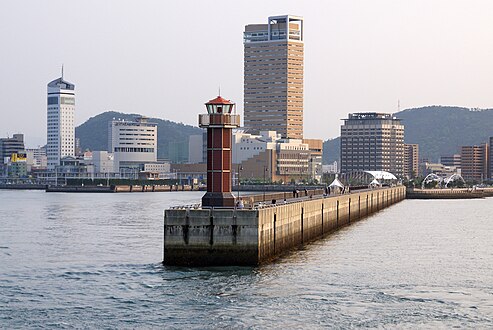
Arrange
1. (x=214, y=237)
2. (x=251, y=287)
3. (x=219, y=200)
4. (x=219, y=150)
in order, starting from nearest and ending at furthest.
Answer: (x=251, y=287), (x=214, y=237), (x=219, y=200), (x=219, y=150)

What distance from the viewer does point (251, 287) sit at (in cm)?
4903

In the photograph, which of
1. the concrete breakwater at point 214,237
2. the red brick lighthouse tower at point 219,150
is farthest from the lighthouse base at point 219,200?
the concrete breakwater at point 214,237

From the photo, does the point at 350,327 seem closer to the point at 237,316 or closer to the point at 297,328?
the point at 297,328

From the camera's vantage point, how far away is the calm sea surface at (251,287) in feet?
135

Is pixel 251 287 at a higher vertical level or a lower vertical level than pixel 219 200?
lower

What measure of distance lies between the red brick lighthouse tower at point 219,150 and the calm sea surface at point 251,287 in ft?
19.4

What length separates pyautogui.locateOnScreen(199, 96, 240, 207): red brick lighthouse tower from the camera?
6094 centimetres

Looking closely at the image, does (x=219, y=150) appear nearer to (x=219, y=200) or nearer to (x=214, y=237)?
(x=219, y=200)

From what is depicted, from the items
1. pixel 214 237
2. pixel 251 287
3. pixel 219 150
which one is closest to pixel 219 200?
pixel 219 150

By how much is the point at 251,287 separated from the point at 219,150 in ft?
47.9

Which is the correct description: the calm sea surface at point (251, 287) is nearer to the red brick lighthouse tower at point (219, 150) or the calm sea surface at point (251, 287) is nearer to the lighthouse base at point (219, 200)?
the lighthouse base at point (219, 200)

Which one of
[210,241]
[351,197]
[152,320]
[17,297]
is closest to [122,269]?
[210,241]

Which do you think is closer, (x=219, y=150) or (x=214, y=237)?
(x=214, y=237)

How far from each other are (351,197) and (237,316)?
76064mm
